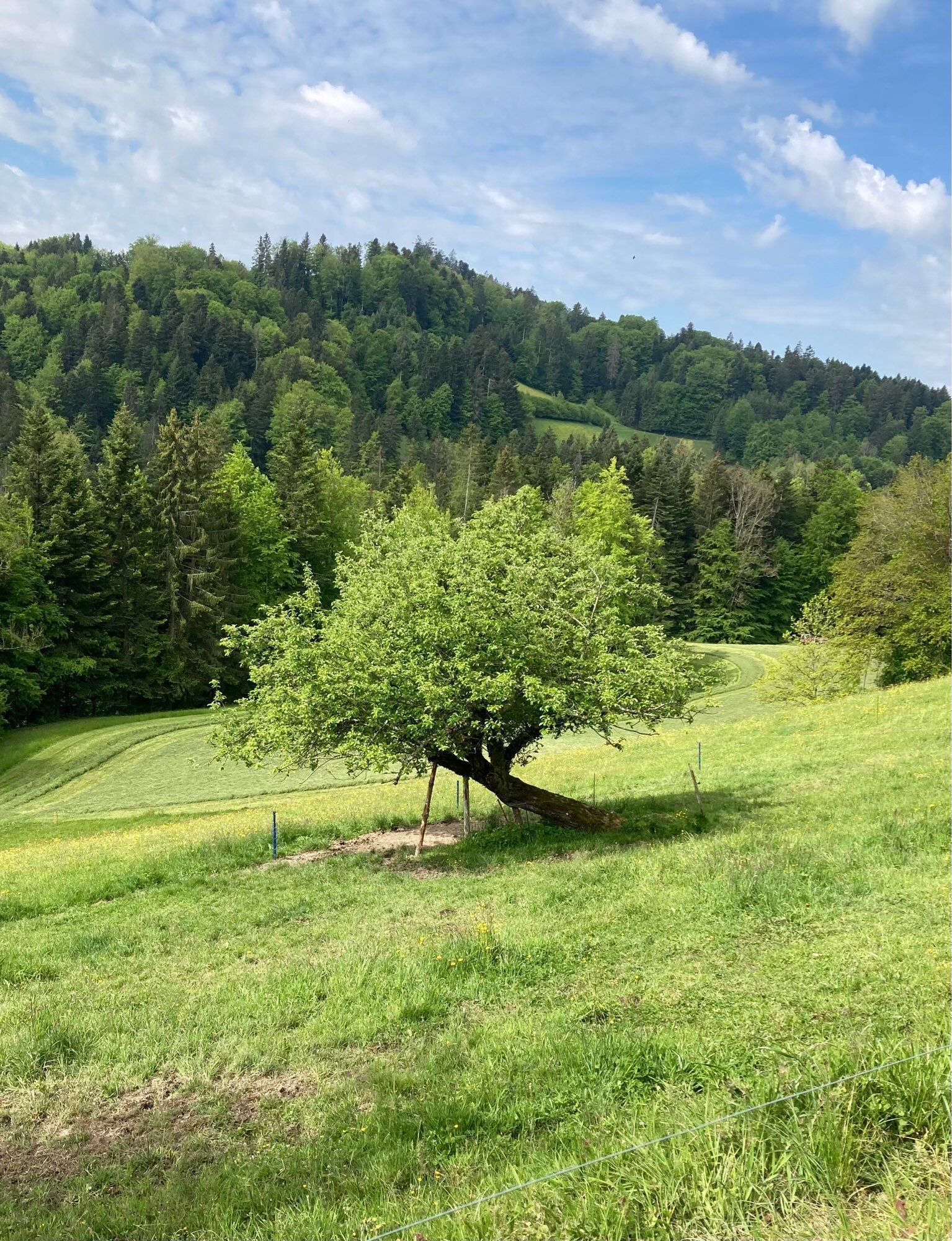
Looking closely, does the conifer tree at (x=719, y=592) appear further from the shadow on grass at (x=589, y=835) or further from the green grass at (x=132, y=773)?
the shadow on grass at (x=589, y=835)

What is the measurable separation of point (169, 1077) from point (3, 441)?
136753 millimetres

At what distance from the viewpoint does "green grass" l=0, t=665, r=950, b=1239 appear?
17.9 ft

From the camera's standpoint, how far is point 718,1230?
486 centimetres

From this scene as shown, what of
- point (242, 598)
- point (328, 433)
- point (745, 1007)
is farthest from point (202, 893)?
point (328, 433)

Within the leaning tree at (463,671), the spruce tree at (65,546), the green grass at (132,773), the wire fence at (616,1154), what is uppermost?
the spruce tree at (65,546)

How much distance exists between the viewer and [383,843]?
70.7ft

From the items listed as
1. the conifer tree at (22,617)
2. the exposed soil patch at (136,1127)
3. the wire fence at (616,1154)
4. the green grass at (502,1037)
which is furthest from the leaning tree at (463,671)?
the conifer tree at (22,617)

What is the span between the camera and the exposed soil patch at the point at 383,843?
2022 cm

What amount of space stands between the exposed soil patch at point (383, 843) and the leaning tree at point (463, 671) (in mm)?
2129

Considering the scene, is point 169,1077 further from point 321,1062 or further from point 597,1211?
point 597,1211

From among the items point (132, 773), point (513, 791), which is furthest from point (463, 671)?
point (132, 773)

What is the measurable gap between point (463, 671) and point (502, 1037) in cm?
1019

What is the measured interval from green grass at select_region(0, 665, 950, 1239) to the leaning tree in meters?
2.90

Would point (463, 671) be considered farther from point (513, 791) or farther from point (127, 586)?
point (127, 586)
